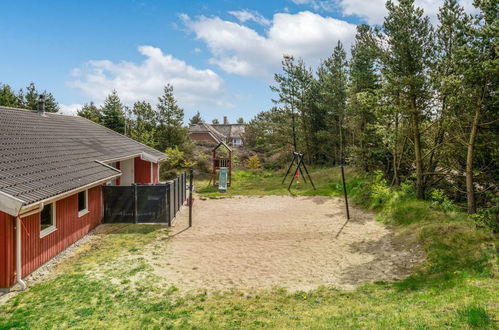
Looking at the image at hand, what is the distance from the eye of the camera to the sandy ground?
28.5 ft

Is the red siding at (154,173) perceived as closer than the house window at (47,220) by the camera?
No

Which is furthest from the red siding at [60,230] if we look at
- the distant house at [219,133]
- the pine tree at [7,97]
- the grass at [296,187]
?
the distant house at [219,133]

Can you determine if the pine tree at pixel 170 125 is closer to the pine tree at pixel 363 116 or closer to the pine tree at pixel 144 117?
the pine tree at pixel 144 117

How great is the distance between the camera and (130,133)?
36.5 meters

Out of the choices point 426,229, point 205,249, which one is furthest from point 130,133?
point 426,229

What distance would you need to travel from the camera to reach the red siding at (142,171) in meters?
21.4

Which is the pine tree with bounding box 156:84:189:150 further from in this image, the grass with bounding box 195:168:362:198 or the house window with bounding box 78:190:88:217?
the house window with bounding box 78:190:88:217

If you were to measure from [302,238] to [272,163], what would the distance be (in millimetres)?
28975

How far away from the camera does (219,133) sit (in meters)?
63.4

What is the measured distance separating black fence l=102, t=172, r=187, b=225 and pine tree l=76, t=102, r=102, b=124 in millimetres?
27600

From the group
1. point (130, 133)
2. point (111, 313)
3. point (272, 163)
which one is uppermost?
point (130, 133)

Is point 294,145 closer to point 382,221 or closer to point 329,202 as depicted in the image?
point 329,202

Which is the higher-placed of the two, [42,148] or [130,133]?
[130,133]

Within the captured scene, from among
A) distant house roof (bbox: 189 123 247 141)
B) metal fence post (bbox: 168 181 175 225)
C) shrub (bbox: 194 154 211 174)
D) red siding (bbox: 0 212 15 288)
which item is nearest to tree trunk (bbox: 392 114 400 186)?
metal fence post (bbox: 168 181 175 225)
